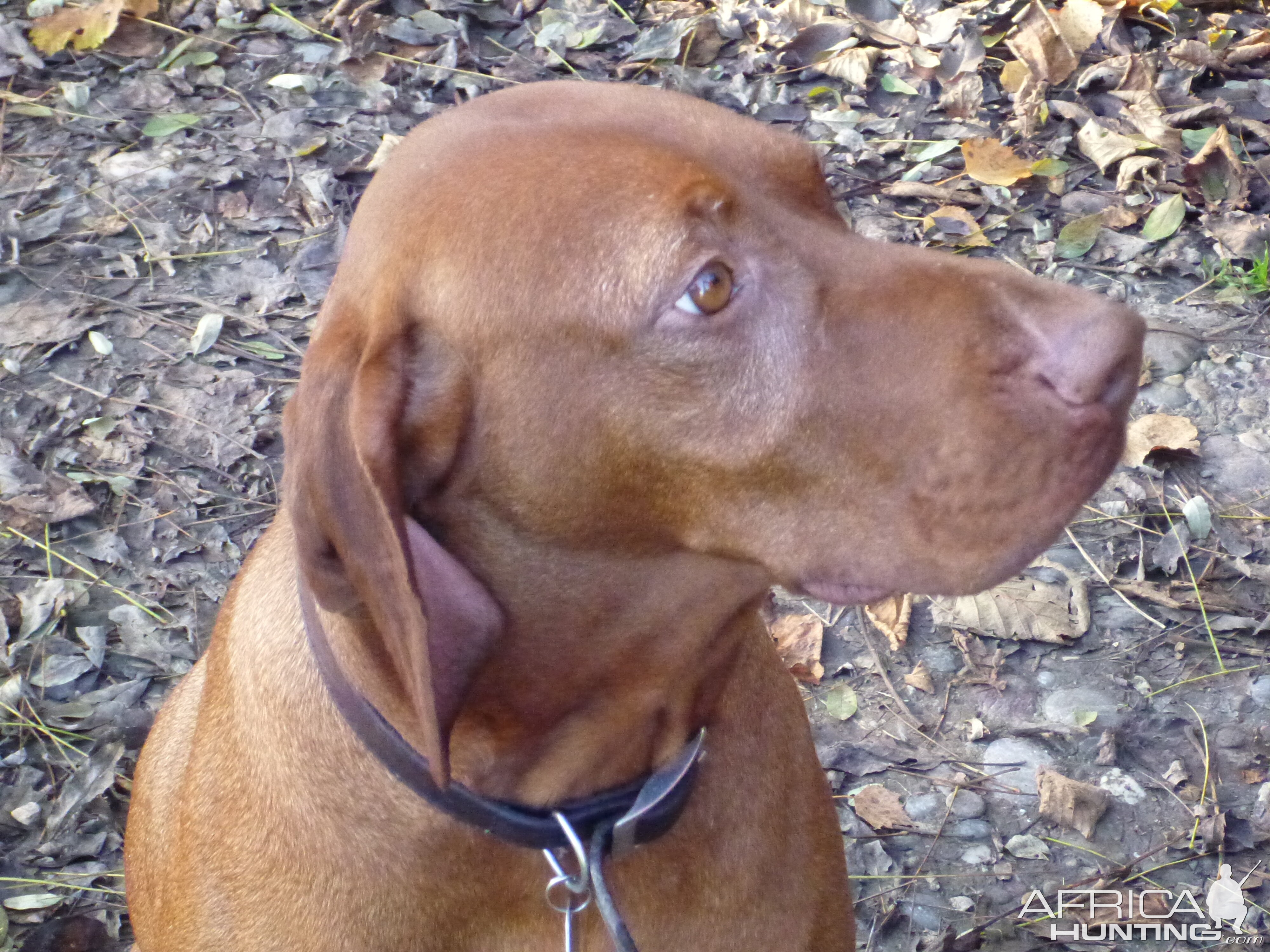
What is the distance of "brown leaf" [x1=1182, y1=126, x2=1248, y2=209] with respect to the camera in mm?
5230

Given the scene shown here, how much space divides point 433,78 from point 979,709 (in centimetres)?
384

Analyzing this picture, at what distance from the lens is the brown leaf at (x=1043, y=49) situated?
5781mm

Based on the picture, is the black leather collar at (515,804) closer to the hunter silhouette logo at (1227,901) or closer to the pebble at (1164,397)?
the hunter silhouette logo at (1227,901)

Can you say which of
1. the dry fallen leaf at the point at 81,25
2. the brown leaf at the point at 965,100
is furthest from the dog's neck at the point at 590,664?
the dry fallen leaf at the point at 81,25

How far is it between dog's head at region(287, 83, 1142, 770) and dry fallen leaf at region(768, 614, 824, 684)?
6.44 ft

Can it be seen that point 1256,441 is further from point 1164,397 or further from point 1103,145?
point 1103,145

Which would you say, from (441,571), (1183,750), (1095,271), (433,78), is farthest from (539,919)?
(433,78)

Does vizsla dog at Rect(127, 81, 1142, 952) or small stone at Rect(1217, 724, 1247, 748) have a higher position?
vizsla dog at Rect(127, 81, 1142, 952)

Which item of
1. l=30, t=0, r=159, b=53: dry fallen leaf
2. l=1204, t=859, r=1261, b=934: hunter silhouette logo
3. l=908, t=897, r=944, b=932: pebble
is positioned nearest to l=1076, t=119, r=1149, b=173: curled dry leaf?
l=1204, t=859, r=1261, b=934: hunter silhouette logo

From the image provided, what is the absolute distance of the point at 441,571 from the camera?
7.35ft

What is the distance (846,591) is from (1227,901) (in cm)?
206

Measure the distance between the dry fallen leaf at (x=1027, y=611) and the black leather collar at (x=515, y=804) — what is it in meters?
1.88

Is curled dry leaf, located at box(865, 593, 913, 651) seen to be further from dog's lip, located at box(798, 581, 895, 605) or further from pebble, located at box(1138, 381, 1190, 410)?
dog's lip, located at box(798, 581, 895, 605)

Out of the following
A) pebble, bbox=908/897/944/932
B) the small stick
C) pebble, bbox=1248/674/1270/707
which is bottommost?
pebble, bbox=908/897/944/932
